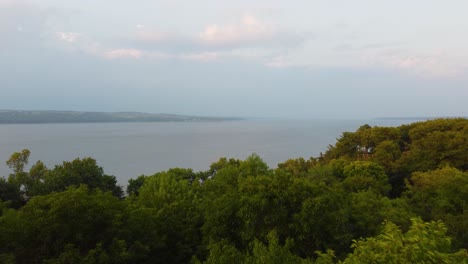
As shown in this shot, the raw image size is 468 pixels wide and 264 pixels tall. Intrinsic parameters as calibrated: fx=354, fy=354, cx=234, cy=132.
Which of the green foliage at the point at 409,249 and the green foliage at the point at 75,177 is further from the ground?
the green foliage at the point at 409,249

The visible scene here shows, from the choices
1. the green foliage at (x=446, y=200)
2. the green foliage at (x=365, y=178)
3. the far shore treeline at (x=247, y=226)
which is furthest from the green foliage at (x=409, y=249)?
the green foliage at (x=365, y=178)

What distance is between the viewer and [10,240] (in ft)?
44.3

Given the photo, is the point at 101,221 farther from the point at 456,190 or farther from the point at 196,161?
the point at 196,161

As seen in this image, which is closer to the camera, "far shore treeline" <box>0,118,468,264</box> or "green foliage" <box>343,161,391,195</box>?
"far shore treeline" <box>0,118,468,264</box>

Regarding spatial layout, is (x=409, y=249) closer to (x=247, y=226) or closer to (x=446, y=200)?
(x=247, y=226)

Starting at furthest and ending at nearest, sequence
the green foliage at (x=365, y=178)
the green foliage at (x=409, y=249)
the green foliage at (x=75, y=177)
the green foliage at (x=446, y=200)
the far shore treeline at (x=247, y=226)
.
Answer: the green foliage at (x=75, y=177), the green foliage at (x=365, y=178), the green foliage at (x=446, y=200), the far shore treeline at (x=247, y=226), the green foliage at (x=409, y=249)

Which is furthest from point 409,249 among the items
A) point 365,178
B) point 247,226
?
point 365,178

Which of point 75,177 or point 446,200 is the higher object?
point 446,200

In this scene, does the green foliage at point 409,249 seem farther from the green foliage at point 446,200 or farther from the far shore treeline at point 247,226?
the green foliage at point 446,200

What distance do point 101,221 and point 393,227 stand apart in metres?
11.3

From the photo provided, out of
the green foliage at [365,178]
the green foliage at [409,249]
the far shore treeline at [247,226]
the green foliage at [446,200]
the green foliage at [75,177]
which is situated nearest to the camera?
the green foliage at [409,249]

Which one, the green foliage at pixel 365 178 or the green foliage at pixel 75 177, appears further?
the green foliage at pixel 75 177

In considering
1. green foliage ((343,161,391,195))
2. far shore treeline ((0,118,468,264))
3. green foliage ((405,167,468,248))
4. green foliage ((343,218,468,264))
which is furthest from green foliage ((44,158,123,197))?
green foliage ((343,218,468,264))

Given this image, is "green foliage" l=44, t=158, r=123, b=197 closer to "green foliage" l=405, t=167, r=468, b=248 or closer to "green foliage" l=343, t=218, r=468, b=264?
"green foliage" l=405, t=167, r=468, b=248
